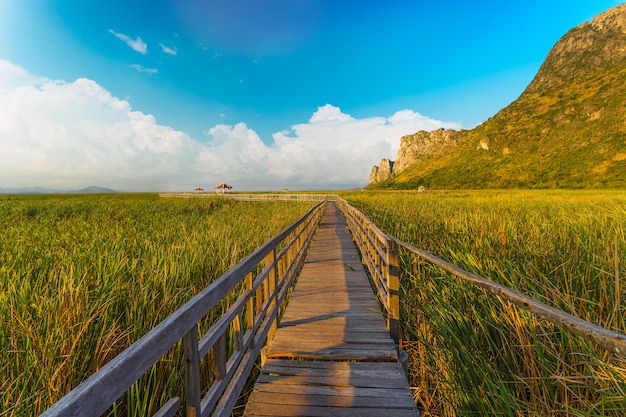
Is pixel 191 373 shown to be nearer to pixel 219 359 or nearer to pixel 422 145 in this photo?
pixel 219 359

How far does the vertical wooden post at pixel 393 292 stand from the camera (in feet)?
11.4

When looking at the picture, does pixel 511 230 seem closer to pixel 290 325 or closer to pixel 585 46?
pixel 290 325

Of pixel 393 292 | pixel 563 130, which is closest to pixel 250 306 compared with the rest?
pixel 393 292

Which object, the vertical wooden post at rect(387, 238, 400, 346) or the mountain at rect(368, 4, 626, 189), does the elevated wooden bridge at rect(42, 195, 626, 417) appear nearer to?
the vertical wooden post at rect(387, 238, 400, 346)

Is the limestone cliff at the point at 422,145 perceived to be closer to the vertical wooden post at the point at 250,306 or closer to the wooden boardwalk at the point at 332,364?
the wooden boardwalk at the point at 332,364

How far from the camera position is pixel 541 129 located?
285 ft

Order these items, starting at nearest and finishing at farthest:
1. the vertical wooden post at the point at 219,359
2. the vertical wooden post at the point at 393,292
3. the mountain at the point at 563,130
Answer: the vertical wooden post at the point at 219,359 → the vertical wooden post at the point at 393,292 → the mountain at the point at 563,130

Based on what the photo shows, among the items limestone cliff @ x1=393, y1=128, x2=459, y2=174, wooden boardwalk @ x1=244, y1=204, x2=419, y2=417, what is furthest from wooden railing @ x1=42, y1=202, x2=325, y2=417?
limestone cliff @ x1=393, y1=128, x2=459, y2=174

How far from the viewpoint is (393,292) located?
3.52m

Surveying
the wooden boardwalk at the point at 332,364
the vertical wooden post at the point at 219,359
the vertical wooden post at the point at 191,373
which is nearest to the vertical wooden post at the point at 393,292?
the wooden boardwalk at the point at 332,364

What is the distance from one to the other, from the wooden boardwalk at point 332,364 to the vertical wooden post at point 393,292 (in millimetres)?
130

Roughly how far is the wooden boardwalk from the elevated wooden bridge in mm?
11

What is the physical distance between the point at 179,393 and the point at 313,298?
273 cm

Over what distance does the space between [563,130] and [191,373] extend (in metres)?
112
